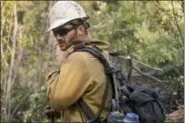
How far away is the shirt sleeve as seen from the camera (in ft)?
10.6

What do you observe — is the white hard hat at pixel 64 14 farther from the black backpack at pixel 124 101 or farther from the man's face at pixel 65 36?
the black backpack at pixel 124 101

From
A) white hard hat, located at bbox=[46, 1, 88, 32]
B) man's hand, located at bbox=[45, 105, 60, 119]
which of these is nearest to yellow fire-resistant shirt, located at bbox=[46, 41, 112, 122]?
man's hand, located at bbox=[45, 105, 60, 119]

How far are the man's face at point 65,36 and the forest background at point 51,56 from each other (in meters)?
3.59

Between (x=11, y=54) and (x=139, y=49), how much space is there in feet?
8.96

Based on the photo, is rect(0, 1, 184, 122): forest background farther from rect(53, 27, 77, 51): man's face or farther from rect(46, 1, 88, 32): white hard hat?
rect(53, 27, 77, 51): man's face

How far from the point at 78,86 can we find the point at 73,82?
5 centimetres

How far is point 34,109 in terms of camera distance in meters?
8.09

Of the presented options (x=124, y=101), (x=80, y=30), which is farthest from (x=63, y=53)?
(x=124, y=101)

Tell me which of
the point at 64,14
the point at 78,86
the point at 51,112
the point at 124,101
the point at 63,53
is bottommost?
the point at 51,112

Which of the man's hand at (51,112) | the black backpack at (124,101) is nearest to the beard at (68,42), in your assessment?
the black backpack at (124,101)

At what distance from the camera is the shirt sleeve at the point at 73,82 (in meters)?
3.24

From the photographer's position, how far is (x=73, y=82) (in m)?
3.24

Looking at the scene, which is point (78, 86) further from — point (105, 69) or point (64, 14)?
point (64, 14)

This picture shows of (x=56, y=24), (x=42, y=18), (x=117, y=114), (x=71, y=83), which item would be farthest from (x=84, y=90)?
(x=42, y=18)
